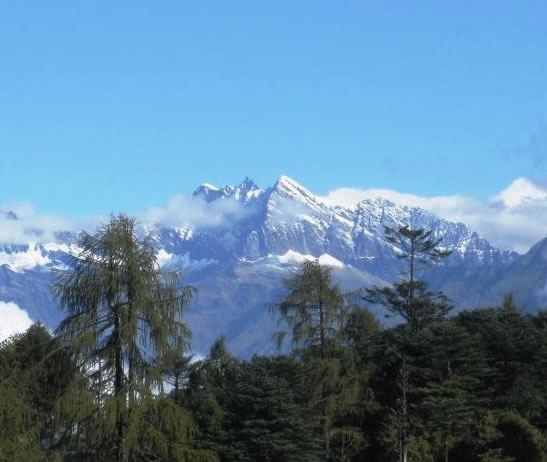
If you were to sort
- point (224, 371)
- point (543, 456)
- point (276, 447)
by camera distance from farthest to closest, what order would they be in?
1. point (224, 371)
2. point (543, 456)
3. point (276, 447)

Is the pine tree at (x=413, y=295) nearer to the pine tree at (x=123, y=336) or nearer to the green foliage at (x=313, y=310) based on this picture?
the green foliage at (x=313, y=310)

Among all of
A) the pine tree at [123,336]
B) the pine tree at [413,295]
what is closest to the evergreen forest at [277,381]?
the pine tree at [123,336]

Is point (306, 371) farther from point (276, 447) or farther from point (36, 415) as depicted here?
point (36, 415)

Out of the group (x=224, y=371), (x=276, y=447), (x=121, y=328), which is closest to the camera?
(x=121, y=328)

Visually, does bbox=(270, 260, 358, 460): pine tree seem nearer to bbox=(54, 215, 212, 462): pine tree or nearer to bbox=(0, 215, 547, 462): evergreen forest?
bbox=(0, 215, 547, 462): evergreen forest

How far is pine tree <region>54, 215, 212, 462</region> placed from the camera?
25.3 meters

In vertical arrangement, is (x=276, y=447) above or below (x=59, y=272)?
below

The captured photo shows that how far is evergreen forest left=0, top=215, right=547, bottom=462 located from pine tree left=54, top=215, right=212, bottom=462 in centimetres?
4

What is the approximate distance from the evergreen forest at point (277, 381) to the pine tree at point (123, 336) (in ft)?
0.12

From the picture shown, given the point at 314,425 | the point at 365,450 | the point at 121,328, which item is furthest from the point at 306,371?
the point at 121,328

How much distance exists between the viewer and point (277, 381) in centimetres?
4656

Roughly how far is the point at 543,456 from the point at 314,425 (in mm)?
11508

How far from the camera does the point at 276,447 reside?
41.7m

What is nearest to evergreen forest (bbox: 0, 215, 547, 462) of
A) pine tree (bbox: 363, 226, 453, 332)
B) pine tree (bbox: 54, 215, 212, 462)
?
pine tree (bbox: 54, 215, 212, 462)
